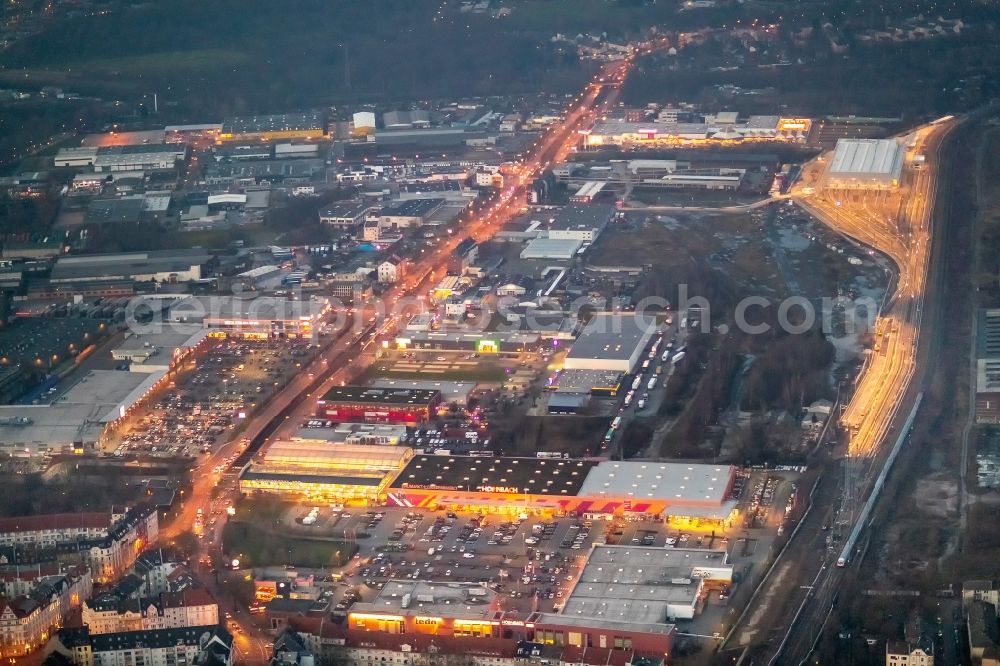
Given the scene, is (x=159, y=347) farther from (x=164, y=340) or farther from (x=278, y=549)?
(x=278, y=549)

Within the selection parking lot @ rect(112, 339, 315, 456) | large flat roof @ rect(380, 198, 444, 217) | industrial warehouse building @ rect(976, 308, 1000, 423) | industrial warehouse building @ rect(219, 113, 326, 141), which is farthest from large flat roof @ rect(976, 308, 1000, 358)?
industrial warehouse building @ rect(219, 113, 326, 141)

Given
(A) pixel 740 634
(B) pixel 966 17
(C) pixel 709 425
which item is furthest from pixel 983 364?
(B) pixel 966 17

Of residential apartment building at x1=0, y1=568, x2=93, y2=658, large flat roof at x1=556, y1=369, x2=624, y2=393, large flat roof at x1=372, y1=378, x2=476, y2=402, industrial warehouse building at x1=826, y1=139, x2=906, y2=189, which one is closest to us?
residential apartment building at x1=0, y1=568, x2=93, y2=658

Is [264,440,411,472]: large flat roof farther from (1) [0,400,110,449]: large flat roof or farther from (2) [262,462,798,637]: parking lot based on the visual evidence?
(1) [0,400,110,449]: large flat roof

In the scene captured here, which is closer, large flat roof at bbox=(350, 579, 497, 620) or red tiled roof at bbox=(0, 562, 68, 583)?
large flat roof at bbox=(350, 579, 497, 620)

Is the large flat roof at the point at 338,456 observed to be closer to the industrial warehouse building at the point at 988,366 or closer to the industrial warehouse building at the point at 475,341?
the industrial warehouse building at the point at 475,341

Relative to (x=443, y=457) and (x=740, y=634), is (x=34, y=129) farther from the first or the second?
(x=740, y=634)
